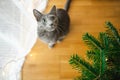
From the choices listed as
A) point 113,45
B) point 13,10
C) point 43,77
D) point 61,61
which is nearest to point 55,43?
point 61,61

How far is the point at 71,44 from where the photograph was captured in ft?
4.68

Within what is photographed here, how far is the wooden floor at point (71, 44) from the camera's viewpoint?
1.36 metres

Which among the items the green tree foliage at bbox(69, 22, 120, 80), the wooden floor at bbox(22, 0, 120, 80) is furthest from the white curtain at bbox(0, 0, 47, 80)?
the green tree foliage at bbox(69, 22, 120, 80)

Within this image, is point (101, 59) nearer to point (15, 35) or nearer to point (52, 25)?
point (52, 25)

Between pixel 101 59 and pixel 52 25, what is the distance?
561 millimetres

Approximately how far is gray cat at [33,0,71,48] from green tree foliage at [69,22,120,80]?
442 mm

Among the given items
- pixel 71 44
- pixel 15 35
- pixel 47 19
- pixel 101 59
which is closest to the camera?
pixel 101 59

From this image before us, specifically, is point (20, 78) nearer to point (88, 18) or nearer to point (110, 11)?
point (88, 18)

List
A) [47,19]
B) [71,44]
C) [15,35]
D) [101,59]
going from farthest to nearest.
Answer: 1. [71,44]
2. [15,35]
3. [47,19]
4. [101,59]

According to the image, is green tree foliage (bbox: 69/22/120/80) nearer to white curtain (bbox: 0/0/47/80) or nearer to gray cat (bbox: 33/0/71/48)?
gray cat (bbox: 33/0/71/48)

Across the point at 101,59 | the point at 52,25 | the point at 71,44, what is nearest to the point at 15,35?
the point at 52,25

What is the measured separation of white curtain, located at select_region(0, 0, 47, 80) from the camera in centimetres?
120

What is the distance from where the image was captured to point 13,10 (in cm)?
123

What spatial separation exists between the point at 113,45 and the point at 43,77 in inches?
28.2
